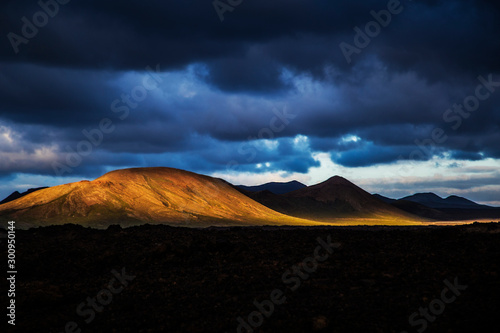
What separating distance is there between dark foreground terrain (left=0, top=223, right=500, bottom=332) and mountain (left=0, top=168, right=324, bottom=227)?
105817 mm

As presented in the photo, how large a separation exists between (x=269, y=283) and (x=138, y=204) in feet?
438

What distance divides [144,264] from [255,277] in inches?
265

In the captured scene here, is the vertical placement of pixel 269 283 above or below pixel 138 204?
below

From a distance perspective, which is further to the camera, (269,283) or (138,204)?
(138,204)

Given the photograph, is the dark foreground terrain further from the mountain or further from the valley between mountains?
the mountain

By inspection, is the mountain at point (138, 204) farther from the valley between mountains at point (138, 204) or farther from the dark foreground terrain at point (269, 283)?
the dark foreground terrain at point (269, 283)

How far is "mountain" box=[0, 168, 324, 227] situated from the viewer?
13250 cm

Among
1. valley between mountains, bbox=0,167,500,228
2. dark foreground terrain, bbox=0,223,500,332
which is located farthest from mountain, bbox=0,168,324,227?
dark foreground terrain, bbox=0,223,500,332

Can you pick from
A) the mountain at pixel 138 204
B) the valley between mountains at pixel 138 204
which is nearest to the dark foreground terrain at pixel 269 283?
the valley between mountains at pixel 138 204

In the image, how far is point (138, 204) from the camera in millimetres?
145875

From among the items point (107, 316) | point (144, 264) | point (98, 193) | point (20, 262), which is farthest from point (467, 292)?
point (98, 193)

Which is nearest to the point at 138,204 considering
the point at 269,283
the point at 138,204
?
the point at 138,204

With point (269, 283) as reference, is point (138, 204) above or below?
above

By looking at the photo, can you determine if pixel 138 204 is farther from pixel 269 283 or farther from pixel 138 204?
pixel 269 283
